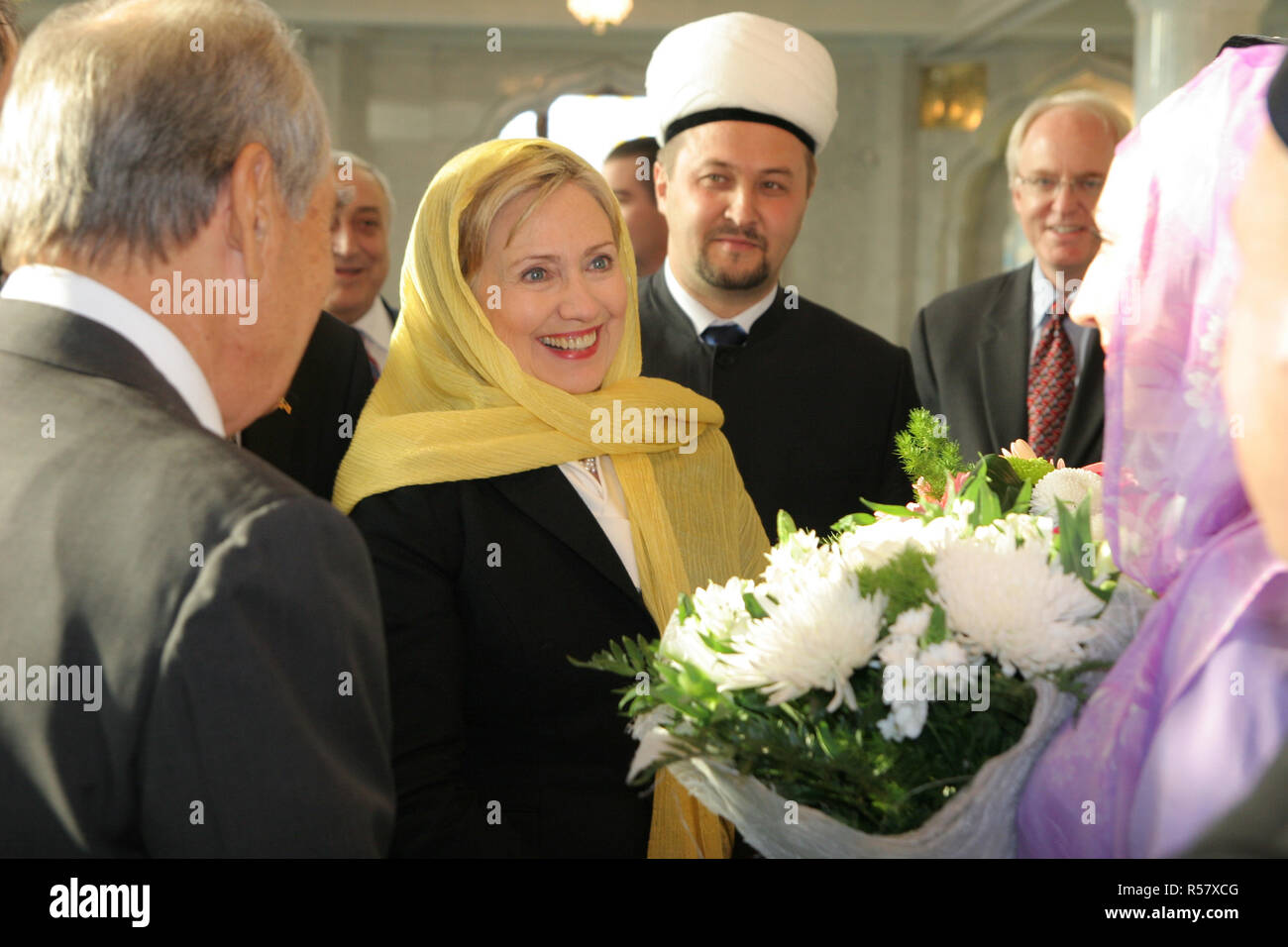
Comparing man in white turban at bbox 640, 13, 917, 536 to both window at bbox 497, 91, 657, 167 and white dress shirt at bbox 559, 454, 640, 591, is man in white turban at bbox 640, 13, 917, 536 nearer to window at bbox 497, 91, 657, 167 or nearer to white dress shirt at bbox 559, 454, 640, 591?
white dress shirt at bbox 559, 454, 640, 591

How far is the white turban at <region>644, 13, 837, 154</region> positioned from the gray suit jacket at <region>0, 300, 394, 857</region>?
2191mm

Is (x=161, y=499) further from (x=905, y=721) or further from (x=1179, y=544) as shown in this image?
(x=1179, y=544)

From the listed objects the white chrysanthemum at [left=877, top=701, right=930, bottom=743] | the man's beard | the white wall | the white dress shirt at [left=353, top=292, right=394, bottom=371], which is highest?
the white wall

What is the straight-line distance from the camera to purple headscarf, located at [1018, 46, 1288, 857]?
101cm

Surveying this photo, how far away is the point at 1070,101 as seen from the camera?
4250 mm

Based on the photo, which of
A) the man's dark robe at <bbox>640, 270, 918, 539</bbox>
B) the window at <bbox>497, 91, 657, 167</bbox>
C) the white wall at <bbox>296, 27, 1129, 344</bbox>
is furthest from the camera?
the window at <bbox>497, 91, 657, 167</bbox>

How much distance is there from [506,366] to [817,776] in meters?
1.06

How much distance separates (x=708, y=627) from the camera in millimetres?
1364

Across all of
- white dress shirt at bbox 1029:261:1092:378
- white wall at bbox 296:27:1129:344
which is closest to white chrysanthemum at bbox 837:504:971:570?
white dress shirt at bbox 1029:261:1092:378

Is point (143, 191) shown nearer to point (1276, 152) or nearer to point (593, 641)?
point (1276, 152)

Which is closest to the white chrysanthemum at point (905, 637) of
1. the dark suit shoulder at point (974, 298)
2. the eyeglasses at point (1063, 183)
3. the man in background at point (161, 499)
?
the man in background at point (161, 499)

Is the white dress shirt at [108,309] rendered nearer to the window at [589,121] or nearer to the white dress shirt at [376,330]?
the white dress shirt at [376,330]

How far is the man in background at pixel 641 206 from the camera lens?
4.60 meters
